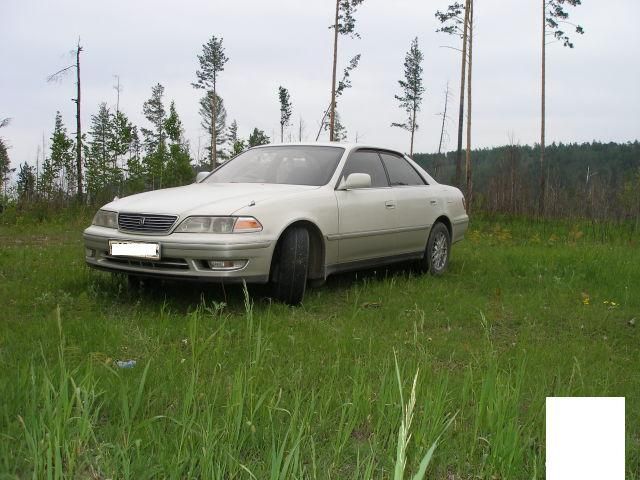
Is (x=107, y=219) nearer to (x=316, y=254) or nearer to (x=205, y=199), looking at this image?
(x=205, y=199)

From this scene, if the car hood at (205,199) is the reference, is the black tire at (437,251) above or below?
below

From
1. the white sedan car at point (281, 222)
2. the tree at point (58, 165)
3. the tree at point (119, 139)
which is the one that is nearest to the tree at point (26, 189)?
the tree at point (58, 165)

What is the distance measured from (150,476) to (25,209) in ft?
46.2

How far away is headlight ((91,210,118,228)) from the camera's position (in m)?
5.50

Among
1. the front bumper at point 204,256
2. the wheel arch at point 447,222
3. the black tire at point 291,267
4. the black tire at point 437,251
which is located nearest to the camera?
the front bumper at point 204,256

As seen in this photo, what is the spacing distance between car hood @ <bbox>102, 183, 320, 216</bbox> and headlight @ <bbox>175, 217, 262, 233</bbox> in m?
0.05

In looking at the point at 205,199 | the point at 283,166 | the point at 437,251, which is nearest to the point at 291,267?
the point at 205,199

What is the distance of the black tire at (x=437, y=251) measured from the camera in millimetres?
7430

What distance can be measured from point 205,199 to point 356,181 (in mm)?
1476

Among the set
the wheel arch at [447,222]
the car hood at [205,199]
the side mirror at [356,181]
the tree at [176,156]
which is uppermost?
the tree at [176,156]

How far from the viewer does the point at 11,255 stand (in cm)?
790

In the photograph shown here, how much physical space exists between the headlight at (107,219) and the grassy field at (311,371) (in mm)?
622

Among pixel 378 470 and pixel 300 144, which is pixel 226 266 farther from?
pixel 378 470

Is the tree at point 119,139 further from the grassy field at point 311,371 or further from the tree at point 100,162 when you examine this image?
the grassy field at point 311,371
